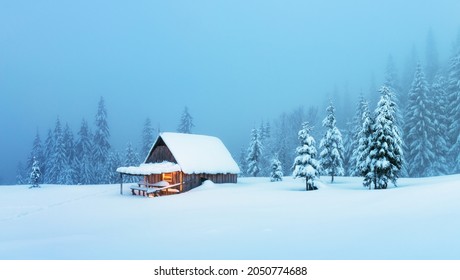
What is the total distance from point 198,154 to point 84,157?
35.6 metres

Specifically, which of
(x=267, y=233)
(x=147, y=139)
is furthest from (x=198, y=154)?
(x=147, y=139)

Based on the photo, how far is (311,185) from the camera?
102ft

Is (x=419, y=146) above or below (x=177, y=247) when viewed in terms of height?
above

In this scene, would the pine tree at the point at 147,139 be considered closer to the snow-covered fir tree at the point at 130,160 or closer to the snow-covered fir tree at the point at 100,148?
the snow-covered fir tree at the point at 130,160

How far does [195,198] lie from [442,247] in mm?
19951

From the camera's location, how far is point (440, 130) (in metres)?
47.3

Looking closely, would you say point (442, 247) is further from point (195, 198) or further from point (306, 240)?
point (195, 198)

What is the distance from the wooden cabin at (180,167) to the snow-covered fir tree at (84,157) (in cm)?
2897

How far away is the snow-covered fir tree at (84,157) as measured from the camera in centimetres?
6178

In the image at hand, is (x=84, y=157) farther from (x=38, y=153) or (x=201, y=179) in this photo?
(x=201, y=179)

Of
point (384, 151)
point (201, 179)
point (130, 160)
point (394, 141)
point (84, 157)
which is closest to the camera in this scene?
point (384, 151)

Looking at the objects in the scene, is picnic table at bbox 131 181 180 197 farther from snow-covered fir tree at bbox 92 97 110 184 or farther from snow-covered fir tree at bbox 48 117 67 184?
snow-covered fir tree at bbox 48 117 67 184

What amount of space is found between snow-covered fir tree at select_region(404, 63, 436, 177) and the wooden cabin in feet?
84.9
